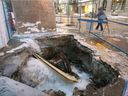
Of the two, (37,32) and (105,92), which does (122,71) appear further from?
(37,32)

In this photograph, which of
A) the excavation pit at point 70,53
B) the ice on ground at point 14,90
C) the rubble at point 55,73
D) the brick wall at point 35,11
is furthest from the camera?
the brick wall at point 35,11

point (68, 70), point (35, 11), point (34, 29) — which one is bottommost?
point (68, 70)

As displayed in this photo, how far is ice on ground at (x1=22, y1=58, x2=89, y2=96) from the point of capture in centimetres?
295

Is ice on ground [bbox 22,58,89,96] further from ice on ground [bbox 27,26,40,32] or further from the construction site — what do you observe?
ice on ground [bbox 27,26,40,32]

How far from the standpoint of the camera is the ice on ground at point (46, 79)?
9.66 feet

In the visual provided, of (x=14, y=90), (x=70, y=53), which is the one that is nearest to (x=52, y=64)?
(x=70, y=53)

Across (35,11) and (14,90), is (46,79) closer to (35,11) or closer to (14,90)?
(14,90)

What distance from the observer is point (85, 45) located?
3.67 metres

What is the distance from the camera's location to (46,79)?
3090mm

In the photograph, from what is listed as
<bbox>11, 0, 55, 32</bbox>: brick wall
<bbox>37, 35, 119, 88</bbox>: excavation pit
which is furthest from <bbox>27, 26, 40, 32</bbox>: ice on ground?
<bbox>37, 35, 119, 88</bbox>: excavation pit

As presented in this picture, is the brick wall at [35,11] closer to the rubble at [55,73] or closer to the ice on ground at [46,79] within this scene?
the rubble at [55,73]

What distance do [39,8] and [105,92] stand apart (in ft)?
14.1

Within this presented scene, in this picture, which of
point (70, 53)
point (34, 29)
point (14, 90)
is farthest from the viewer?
point (34, 29)

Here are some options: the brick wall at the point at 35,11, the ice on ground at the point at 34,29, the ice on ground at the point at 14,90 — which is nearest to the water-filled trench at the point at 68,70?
the ice on ground at the point at 14,90
